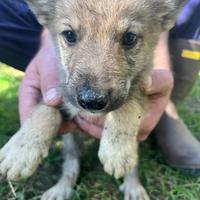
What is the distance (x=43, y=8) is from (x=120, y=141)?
3.09 feet

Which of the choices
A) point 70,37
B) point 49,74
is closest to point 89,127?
point 49,74

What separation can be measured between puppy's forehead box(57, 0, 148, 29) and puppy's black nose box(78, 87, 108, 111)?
1.33 ft

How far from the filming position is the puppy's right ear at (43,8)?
3.14m

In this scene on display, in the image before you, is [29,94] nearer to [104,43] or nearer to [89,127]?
[89,127]

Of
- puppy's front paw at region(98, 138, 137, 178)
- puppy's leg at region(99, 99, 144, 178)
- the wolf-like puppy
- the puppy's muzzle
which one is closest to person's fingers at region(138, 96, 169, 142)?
the wolf-like puppy

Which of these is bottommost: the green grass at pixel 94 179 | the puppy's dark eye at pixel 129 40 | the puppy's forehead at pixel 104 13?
the green grass at pixel 94 179

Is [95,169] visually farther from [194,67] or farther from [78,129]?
[194,67]

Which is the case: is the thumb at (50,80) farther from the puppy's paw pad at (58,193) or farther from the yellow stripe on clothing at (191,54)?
the yellow stripe on clothing at (191,54)

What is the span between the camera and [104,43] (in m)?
2.74

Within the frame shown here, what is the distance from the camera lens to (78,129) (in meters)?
3.42

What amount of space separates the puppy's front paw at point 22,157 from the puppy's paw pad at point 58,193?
0.42 m

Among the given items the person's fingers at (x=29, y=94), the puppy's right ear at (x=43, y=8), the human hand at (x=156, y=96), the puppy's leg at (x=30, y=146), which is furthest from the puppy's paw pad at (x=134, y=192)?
the puppy's right ear at (x=43, y=8)

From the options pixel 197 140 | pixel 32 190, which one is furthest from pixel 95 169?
pixel 197 140

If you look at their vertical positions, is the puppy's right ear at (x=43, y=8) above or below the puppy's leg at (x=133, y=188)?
above
